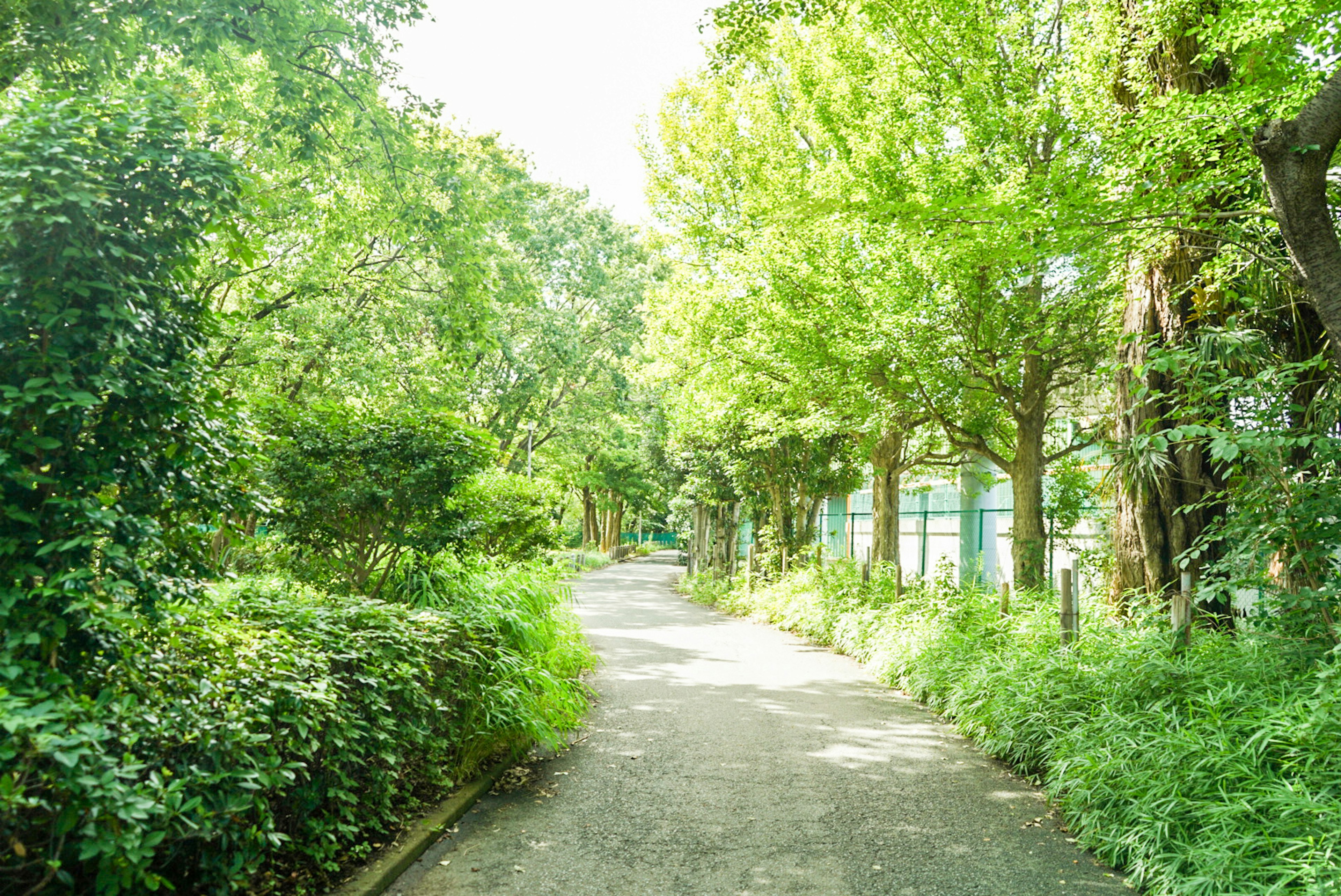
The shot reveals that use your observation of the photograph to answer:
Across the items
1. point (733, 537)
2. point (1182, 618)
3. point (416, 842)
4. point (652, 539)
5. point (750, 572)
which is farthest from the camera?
point (652, 539)

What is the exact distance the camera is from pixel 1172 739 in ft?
16.7

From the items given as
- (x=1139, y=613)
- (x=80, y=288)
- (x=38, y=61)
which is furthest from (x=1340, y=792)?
(x=38, y=61)

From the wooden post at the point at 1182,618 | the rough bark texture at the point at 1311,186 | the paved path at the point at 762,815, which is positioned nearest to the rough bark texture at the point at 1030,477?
the paved path at the point at 762,815

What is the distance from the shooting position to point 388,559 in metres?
8.34

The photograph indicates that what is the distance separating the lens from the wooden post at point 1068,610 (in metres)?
7.84

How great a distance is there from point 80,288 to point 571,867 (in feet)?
12.2

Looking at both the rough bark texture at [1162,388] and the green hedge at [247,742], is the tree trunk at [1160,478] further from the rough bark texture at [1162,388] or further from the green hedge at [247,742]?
the green hedge at [247,742]

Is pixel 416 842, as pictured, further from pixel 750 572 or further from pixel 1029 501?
pixel 750 572

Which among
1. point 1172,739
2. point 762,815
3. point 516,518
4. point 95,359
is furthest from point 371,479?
point 1172,739

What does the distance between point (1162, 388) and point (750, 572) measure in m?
13.8

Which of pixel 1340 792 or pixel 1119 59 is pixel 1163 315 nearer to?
pixel 1119 59

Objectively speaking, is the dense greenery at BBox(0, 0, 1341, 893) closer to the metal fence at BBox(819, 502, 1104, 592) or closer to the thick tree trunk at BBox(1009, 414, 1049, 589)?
the thick tree trunk at BBox(1009, 414, 1049, 589)

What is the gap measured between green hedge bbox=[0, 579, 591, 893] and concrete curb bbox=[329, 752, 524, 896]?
4.5 inches

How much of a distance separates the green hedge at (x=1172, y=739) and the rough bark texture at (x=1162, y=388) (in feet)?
3.10
